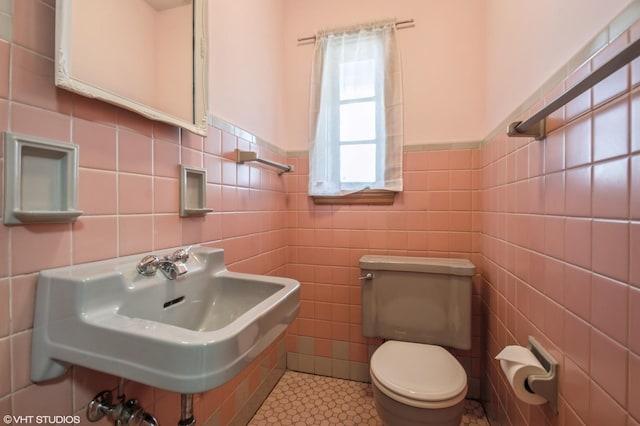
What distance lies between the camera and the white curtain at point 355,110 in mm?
1676

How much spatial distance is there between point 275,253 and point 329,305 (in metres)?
0.51

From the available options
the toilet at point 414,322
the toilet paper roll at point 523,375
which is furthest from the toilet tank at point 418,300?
the toilet paper roll at point 523,375

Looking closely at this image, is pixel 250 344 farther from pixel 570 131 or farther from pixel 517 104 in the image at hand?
pixel 517 104

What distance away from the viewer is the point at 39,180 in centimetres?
63

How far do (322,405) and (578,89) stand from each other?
1.73 meters

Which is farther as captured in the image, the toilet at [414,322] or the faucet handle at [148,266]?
the toilet at [414,322]

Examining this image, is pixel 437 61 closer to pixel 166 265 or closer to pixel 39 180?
pixel 166 265

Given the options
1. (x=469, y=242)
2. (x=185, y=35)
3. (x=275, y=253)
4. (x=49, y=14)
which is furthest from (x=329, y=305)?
(x=49, y=14)

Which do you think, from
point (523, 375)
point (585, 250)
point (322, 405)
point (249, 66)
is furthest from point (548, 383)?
point (249, 66)

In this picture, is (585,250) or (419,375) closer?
(585,250)

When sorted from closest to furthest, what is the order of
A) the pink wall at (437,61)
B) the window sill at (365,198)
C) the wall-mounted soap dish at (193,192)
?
the wall-mounted soap dish at (193,192)
the pink wall at (437,61)
the window sill at (365,198)

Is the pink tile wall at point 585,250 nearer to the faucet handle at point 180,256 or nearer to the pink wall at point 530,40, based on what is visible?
the pink wall at point 530,40

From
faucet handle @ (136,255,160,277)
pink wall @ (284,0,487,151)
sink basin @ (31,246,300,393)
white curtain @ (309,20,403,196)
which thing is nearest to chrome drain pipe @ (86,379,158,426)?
sink basin @ (31,246,300,393)

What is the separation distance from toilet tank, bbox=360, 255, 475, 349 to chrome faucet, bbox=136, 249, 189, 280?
971mm
